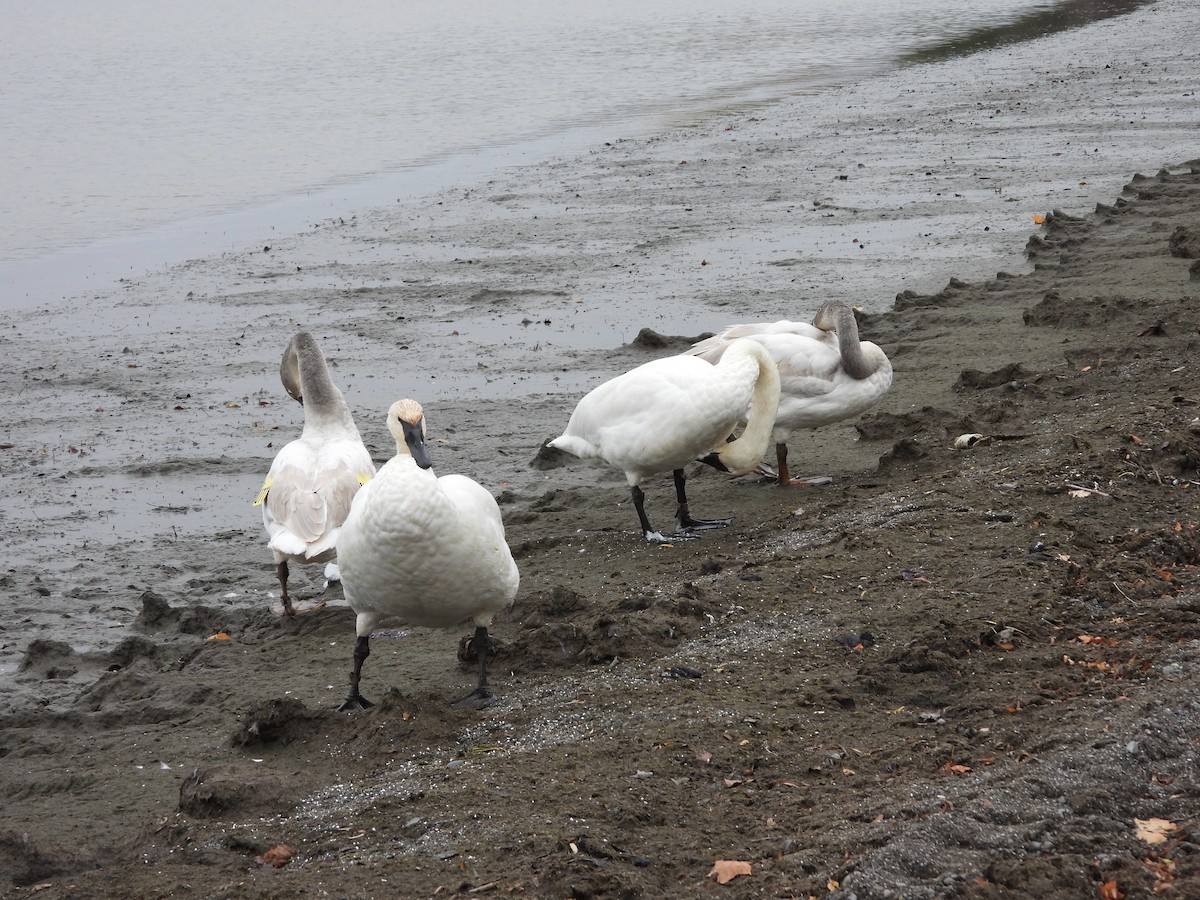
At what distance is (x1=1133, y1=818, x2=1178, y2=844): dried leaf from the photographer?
10.4 ft

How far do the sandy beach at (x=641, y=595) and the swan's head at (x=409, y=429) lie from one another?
0.94m

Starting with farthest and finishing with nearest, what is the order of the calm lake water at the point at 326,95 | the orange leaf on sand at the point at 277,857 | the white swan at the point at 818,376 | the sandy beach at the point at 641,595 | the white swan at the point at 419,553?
1. the calm lake water at the point at 326,95
2. the white swan at the point at 818,376
3. the white swan at the point at 419,553
4. the orange leaf on sand at the point at 277,857
5. the sandy beach at the point at 641,595

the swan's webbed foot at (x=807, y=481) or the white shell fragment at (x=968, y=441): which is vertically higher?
the white shell fragment at (x=968, y=441)

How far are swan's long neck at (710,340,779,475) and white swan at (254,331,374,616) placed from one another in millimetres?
2046

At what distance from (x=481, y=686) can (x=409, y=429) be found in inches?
42.0

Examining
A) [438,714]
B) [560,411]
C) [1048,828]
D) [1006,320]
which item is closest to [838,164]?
[1006,320]

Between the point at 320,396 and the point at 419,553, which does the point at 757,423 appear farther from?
the point at 419,553

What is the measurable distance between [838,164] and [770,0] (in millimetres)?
34910

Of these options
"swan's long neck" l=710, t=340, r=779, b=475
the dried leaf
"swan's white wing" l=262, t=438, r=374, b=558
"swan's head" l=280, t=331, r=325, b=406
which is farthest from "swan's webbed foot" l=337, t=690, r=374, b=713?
the dried leaf

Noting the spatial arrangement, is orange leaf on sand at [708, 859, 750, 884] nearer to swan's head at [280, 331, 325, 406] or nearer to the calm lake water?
swan's head at [280, 331, 325, 406]

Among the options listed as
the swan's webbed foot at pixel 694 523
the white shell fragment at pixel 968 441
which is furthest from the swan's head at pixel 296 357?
the white shell fragment at pixel 968 441

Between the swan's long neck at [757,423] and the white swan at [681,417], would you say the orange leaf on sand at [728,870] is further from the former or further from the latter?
the swan's long neck at [757,423]

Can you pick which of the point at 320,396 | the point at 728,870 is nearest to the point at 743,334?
the point at 320,396

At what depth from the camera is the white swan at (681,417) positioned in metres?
7.41
